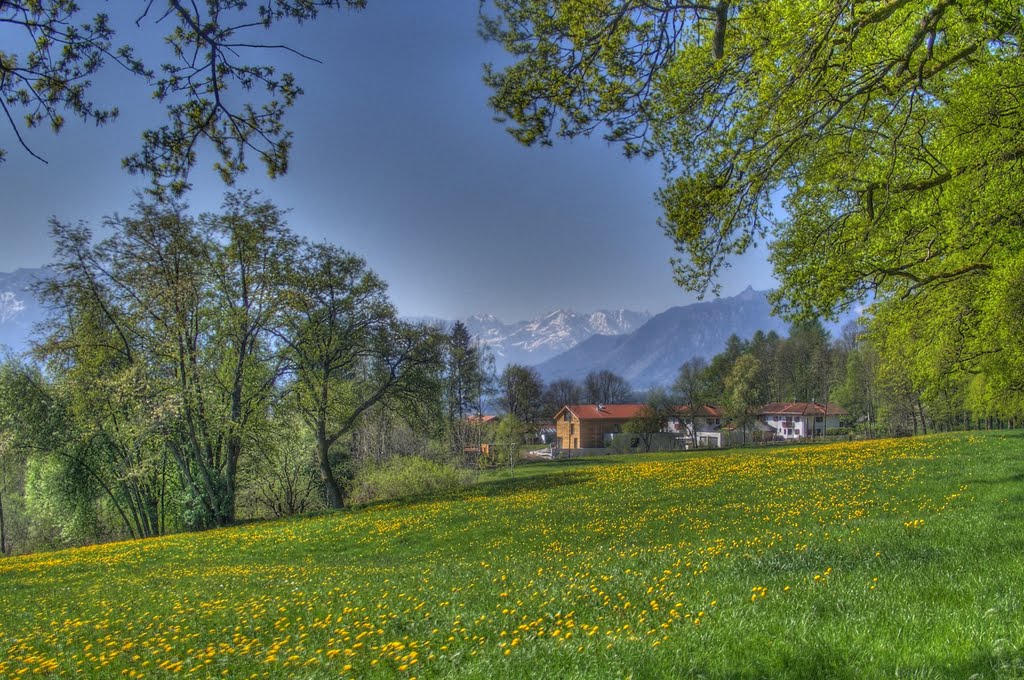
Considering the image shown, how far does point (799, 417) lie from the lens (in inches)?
3981

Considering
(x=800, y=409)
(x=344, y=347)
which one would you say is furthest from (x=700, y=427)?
(x=344, y=347)

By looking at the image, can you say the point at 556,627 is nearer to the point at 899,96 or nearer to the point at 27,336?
the point at 899,96

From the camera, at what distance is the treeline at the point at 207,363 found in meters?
25.6

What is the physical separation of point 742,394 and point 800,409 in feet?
99.4

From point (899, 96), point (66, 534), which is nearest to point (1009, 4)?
point (899, 96)

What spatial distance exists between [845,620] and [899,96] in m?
8.06

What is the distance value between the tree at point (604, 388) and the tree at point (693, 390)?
3194cm

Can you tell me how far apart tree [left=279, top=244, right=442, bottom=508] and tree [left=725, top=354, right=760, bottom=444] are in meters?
59.1

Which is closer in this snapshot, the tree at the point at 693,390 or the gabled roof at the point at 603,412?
the tree at the point at 693,390

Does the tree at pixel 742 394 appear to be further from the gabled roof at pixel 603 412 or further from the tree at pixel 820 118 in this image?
the tree at pixel 820 118

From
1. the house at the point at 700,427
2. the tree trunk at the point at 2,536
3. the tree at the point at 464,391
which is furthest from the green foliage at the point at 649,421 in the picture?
the tree trunk at the point at 2,536

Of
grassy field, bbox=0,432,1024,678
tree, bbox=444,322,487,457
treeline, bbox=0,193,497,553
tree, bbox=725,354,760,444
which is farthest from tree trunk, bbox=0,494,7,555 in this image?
tree, bbox=725,354,760,444

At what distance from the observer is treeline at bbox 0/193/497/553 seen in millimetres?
25578

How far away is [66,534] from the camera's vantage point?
3416 centimetres
